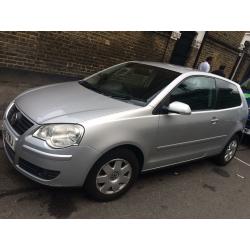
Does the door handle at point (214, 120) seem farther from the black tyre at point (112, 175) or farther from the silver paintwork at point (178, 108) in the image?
the black tyre at point (112, 175)

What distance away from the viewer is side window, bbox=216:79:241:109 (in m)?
4.77

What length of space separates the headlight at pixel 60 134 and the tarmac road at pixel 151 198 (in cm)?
71

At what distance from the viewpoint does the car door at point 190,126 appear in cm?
378

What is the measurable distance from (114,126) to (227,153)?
3.01 meters

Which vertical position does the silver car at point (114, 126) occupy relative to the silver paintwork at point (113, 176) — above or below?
above

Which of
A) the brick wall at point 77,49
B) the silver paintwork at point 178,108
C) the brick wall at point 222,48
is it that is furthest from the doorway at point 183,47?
the silver paintwork at point 178,108

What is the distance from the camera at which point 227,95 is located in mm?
4996

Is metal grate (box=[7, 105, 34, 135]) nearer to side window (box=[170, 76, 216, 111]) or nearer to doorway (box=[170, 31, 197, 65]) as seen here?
side window (box=[170, 76, 216, 111])

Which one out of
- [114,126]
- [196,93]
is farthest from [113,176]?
[196,93]

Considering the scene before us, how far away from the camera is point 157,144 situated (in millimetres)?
3709

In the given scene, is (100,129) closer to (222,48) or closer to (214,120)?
(214,120)

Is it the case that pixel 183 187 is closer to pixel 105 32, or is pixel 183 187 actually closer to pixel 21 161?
pixel 21 161

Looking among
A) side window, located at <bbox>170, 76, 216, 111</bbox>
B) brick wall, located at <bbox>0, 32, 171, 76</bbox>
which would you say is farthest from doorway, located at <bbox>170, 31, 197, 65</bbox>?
side window, located at <bbox>170, 76, 216, 111</bbox>

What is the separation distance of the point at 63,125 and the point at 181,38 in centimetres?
821
